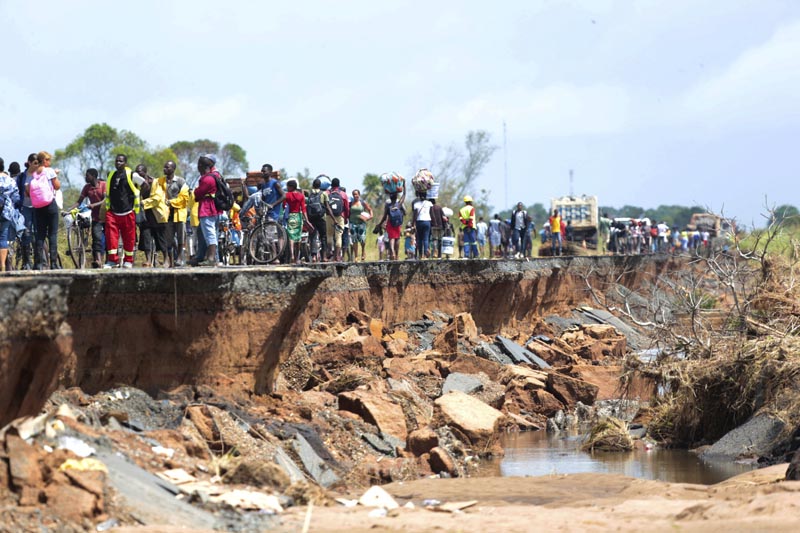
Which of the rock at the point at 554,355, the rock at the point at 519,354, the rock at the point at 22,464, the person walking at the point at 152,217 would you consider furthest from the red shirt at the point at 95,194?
the rock at the point at 22,464

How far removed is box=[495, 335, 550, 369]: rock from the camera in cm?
2350

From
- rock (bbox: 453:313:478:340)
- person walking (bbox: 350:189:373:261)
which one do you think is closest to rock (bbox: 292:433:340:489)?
rock (bbox: 453:313:478:340)

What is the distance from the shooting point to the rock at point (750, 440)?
1541 centimetres

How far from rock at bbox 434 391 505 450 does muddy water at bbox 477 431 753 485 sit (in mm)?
333

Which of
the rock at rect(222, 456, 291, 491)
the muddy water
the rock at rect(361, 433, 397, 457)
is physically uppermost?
the rock at rect(222, 456, 291, 491)

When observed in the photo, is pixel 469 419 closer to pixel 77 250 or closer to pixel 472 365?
pixel 472 365

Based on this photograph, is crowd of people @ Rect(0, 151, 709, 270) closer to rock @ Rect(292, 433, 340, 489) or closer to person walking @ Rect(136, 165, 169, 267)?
person walking @ Rect(136, 165, 169, 267)

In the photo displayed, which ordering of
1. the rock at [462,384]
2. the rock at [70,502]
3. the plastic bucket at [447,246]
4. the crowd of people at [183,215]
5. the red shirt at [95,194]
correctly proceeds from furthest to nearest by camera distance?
the plastic bucket at [447,246] → the red shirt at [95,194] → the rock at [462,384] → the crowd of people at [183,215] → the rock at [70,502]

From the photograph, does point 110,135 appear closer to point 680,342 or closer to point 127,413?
point 680,342

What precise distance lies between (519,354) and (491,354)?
3.98 ft

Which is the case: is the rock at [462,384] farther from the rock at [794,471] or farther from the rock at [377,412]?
the rock at [794,471]

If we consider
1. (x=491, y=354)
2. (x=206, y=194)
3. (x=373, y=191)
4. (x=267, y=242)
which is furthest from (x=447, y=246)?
(x=373, y=191)

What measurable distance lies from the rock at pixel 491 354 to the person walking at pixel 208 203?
694 centimetres

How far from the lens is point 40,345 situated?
952 centimetres
